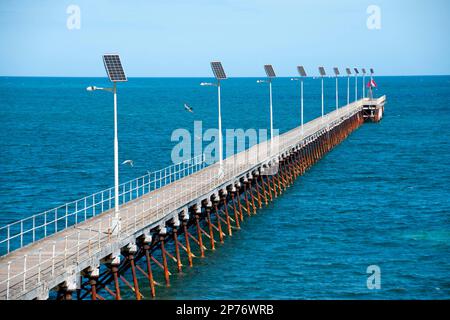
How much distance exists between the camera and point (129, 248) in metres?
32.0

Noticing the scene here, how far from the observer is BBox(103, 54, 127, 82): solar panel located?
32031 millimetres

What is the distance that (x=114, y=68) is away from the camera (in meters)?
32.3

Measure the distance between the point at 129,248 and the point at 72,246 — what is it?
2979 mm

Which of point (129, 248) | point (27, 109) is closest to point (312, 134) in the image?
point (129, 248)
